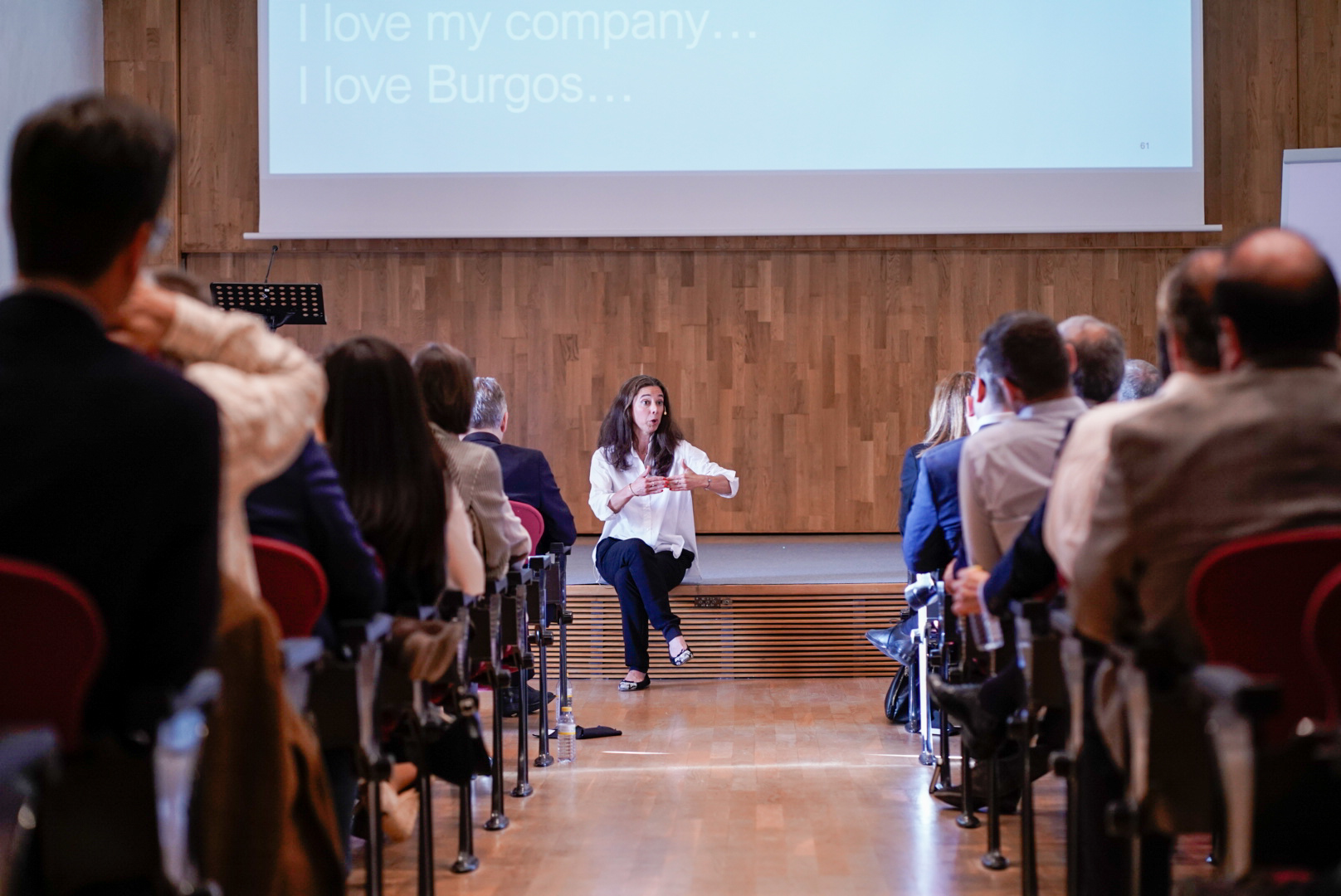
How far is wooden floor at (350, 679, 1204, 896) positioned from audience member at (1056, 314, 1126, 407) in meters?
1.15

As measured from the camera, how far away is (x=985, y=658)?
118 inches

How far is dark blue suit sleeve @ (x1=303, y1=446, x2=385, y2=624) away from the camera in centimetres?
199

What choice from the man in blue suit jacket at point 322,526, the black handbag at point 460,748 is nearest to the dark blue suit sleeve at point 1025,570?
the black handbag at point 460,748

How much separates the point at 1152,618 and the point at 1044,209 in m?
5.95

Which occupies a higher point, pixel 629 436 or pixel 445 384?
pixel 445 384

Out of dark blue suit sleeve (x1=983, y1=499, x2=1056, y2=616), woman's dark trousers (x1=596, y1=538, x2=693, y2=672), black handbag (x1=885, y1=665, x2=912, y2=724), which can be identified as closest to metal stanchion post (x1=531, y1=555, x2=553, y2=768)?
woman's dark trousers (x1=596, y1=538, x2=693, y2=672)

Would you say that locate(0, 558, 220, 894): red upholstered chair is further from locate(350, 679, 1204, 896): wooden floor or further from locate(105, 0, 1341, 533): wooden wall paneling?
locate(105, 0, 1341, 533): wooden wall paneling

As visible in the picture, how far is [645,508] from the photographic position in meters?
5.40

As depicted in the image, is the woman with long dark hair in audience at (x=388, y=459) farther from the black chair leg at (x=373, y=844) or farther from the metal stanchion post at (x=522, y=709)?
the metal stanchion post at (x=522, y=709)

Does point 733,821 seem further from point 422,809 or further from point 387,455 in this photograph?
point 387,455

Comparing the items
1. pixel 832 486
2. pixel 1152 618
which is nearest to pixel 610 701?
pixel 832 486

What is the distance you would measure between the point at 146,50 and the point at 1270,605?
25.4ft

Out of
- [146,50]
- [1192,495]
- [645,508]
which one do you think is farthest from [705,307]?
[1192,495]

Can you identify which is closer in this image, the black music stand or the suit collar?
the suit collar
